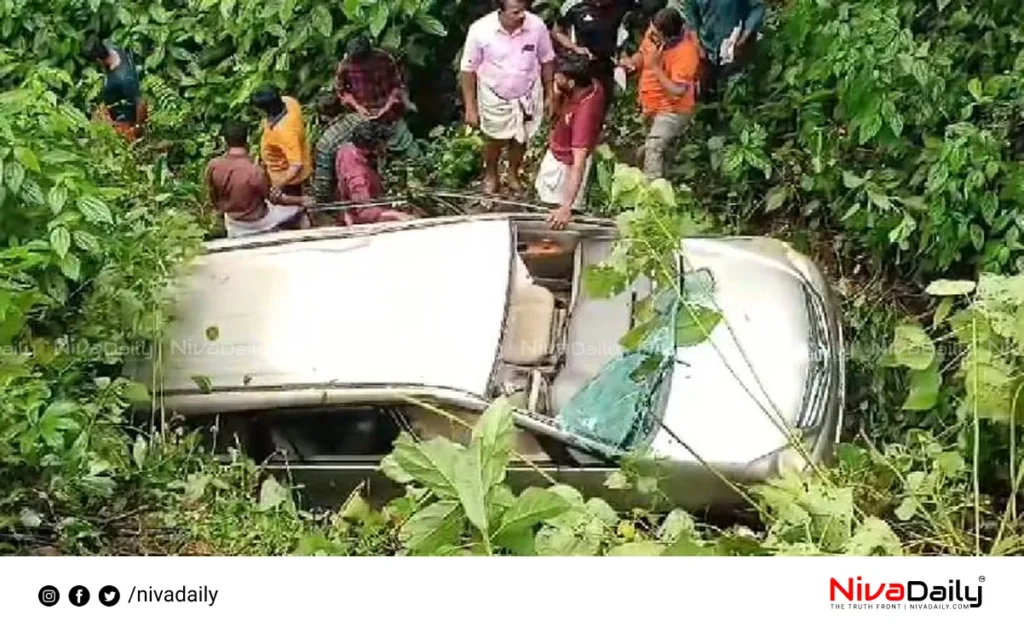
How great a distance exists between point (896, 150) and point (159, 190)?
0.98 metres

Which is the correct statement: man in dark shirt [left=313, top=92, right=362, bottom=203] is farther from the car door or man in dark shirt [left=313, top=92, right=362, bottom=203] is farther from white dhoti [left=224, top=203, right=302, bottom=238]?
the car door

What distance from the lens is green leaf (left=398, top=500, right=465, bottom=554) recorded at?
2.00 meters

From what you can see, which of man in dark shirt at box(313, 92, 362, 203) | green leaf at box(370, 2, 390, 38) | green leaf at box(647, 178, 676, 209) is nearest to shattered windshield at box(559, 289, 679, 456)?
green leaf at box(647, 178, 676, 209)

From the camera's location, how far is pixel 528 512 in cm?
199

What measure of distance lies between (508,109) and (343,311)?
0.36m

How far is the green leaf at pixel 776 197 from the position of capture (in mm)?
2299

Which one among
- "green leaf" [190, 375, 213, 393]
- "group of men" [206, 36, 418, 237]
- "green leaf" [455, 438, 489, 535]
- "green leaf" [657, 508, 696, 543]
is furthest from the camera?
"group of men" [206, 36, 418, 237]

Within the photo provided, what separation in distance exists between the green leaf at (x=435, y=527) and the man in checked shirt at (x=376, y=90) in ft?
1.72

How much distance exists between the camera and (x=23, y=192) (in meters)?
2.09

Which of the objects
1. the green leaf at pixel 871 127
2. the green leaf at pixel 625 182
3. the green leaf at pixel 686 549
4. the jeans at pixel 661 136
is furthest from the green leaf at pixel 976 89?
the green leaf at pixel 686 549
